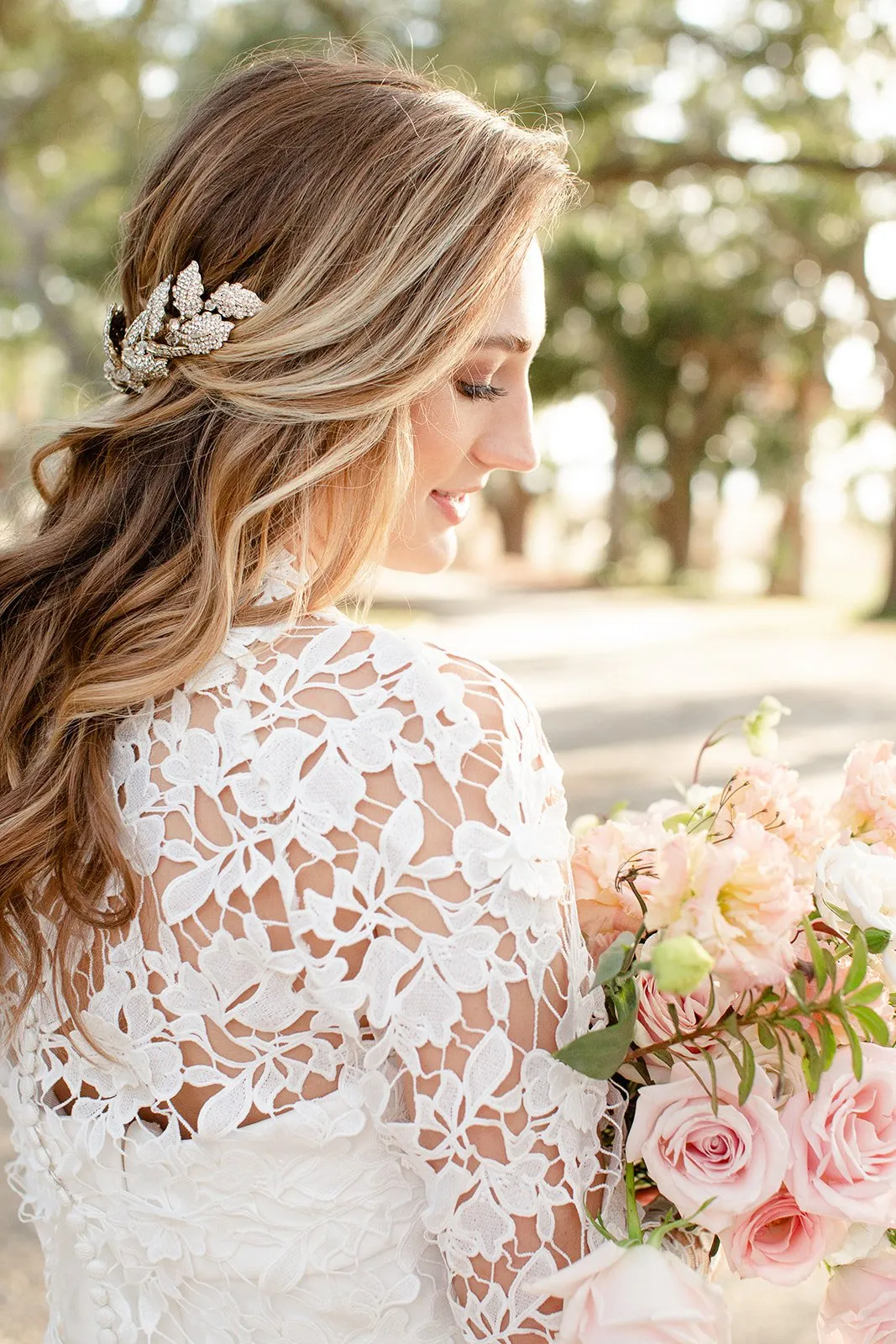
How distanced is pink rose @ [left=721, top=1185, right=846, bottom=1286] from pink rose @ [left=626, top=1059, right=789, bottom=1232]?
0.04 meters

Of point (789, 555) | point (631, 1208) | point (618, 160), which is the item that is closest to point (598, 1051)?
point (631, 1208)

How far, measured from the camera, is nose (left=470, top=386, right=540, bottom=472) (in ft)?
5.54

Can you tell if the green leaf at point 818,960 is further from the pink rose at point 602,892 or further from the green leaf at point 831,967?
the pink rose at point 602,892

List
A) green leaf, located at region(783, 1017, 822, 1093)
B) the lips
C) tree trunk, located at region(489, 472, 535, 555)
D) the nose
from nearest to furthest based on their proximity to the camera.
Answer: green leaf, located at region(783, 1017, 822, 1093)
the nose
the lips
tree trunk, located at region(489, 472, 535, 555)

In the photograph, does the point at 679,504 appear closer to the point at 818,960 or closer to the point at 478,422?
the point at 478,422

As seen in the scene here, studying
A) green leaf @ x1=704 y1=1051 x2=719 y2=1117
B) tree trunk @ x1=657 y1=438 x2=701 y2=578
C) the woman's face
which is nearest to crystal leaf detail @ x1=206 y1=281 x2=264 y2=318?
the woman's face

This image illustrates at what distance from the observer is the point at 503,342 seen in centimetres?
159

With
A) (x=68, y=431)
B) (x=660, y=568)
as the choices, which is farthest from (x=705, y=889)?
(x=660, y=568)

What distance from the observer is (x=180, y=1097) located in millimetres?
1362

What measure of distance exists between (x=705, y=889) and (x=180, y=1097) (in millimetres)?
615

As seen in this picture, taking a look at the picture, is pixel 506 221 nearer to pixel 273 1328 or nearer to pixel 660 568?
pixel 273 1328

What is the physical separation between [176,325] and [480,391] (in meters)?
0.39

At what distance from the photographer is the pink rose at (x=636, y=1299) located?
1.12m

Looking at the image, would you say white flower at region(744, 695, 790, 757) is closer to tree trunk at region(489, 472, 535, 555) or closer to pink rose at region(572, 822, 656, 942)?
pink rose at region(572, 822, 656, 942)
